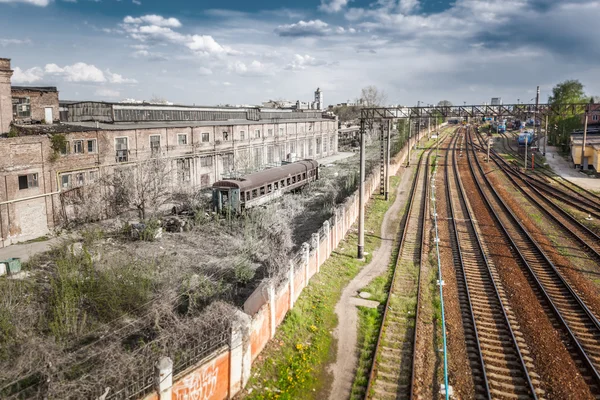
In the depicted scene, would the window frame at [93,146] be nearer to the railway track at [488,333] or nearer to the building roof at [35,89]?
the building roof at [35,89]

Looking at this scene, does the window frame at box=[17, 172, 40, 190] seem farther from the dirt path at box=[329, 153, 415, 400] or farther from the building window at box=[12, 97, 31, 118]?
the dirt path at box=[329, 153, 415, 400]

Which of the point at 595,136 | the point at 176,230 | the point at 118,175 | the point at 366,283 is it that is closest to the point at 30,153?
the point at 118,175

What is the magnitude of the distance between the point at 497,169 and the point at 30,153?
44.3 m

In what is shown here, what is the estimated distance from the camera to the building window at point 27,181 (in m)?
22.9

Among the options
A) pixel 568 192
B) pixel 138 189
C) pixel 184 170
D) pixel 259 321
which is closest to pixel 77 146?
pixel 138 189

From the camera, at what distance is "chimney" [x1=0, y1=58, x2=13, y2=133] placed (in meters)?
24.4

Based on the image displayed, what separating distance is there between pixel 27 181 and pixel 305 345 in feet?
62.2

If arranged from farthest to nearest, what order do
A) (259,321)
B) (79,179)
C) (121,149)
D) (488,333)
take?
(121,149), (79,179), (488,333), (259,321)

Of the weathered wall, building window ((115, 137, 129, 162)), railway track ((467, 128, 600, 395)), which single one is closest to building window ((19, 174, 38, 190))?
building window ((115, 137, 129, 162))

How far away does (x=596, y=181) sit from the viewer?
1542 inches

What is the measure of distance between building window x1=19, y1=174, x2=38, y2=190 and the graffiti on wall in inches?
760

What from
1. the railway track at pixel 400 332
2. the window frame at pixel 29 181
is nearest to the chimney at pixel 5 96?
the window frame at pixel 29 181

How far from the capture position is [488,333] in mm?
12586

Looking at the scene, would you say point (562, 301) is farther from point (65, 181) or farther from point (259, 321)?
point (65, 181)
